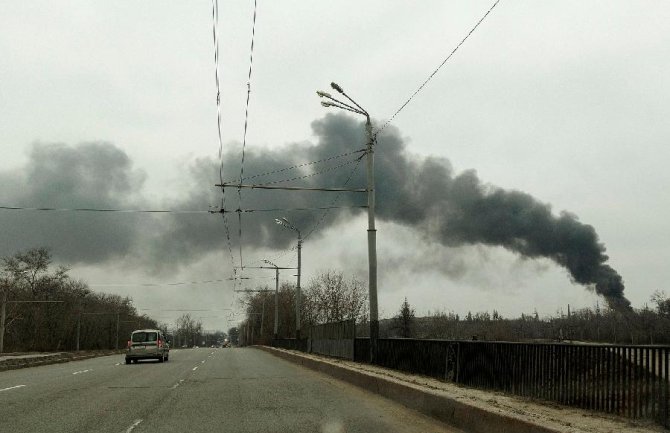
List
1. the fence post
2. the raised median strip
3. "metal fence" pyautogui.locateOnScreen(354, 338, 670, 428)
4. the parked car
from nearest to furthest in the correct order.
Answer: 1. the raised median strip
2. "metal fence" pyautogui.locateOnScreen(354, 338, 670, 428)
3. the fence post
4. the parked car

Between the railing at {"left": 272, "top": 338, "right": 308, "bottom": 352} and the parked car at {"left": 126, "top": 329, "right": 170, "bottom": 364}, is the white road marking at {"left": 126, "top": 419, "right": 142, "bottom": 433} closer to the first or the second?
the parked car at {"left": 126, "top": 329, "right": 170, "bottom": 364}

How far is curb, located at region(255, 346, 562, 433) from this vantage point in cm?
828

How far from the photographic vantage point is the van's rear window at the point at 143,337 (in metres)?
35.9

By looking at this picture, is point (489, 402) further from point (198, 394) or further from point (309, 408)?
point (198, 394)

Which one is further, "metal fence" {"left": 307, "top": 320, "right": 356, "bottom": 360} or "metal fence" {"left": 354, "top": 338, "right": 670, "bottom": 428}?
"metal fence" {"left": 307, "top": 320, "right": 356, "bottom": 360}

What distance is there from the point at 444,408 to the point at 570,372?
83.3 inches

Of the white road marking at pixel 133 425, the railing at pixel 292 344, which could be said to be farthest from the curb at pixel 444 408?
the railing at pixel 292 344

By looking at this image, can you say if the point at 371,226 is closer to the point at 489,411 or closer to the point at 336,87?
the point at 336,87

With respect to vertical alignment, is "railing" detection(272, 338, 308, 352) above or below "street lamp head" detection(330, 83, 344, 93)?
below

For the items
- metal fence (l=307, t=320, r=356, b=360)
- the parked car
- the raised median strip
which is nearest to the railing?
metal fence (l=307, t=320, r=356, b=360)

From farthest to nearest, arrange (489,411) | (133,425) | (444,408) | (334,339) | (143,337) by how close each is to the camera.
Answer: (143,337), (334,339), (444,408), (133,425), (489,411)

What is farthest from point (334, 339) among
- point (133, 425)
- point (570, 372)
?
point (570, 372)

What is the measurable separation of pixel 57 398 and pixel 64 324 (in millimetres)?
91252

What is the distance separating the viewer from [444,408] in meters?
10.9
